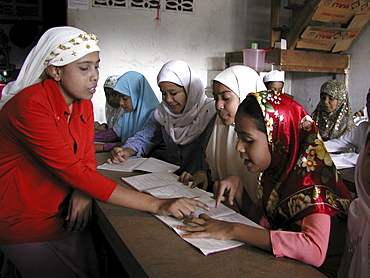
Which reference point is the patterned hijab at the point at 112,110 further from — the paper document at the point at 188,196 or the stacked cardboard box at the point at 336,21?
the stacked cardboard box at the point at 336,21

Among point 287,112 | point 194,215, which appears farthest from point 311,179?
point 194,215

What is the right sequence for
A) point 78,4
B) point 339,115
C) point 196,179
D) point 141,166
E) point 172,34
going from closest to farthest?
point 196,179
point 141,166
point 339,115
point 78,4
point 172,34

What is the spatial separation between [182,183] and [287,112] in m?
0.63

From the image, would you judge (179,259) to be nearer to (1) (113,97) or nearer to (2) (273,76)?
(1) (113,97)

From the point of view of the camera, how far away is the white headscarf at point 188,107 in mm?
2113

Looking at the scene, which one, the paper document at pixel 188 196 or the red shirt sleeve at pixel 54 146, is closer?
the paper document at pixel 188 196

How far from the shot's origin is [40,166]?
1381 millimetres

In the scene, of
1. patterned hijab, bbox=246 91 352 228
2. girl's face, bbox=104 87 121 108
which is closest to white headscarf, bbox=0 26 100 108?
patterned hijab, bbox=246 91 352 228

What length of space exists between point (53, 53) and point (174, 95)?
38.1 inches

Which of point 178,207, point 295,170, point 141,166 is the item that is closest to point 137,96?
point 141,166

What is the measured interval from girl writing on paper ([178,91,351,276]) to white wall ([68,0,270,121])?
3448 millimetres

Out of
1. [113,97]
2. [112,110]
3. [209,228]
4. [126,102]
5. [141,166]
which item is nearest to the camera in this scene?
[209,228]

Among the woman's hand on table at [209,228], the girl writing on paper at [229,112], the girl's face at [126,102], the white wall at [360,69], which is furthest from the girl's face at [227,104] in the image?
the white wall at [360,69]

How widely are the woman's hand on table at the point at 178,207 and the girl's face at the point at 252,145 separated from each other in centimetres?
24
